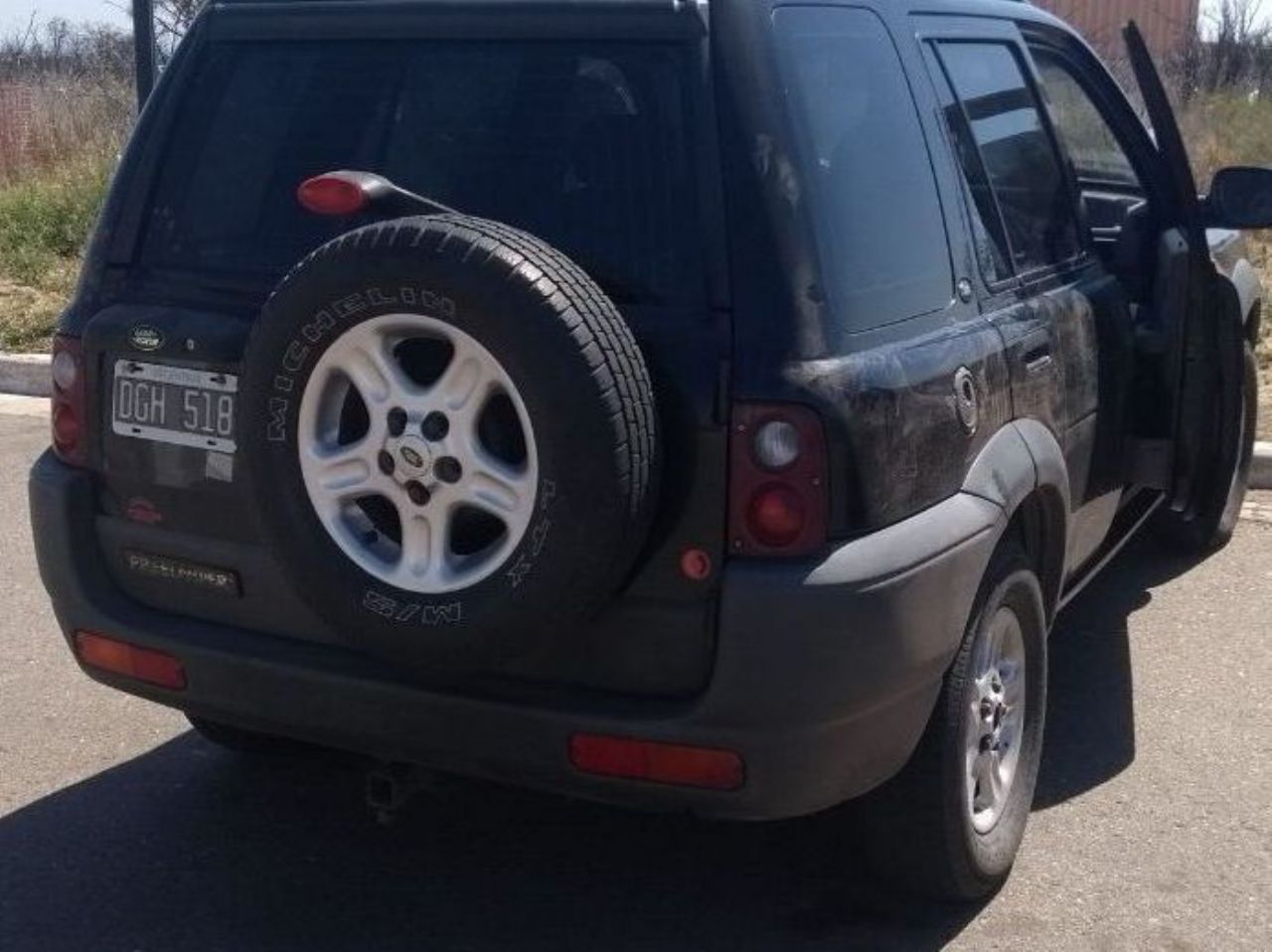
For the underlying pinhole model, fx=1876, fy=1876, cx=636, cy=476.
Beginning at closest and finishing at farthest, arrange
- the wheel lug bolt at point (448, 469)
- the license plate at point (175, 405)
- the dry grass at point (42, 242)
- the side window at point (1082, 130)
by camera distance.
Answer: the wheel lug bolt at point (448, 469)
the license plate at point (175, 405)
the side window at point (1082, 130)
the dry grass at point (42, 242)

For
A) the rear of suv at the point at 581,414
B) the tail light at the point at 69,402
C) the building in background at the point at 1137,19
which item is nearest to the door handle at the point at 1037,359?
the rear of suv at the point at 581,414

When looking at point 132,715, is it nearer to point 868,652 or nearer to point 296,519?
point 296,519

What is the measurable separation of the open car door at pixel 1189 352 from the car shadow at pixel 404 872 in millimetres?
782

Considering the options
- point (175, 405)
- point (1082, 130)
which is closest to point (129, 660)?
point (175, 405)

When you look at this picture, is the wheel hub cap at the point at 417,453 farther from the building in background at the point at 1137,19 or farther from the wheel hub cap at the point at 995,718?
the building in background at the point at 1137,19

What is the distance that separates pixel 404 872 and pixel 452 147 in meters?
1.61

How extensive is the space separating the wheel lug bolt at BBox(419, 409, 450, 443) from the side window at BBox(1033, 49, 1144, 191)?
2.24 metres

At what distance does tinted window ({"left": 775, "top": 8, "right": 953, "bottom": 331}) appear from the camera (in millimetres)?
3332

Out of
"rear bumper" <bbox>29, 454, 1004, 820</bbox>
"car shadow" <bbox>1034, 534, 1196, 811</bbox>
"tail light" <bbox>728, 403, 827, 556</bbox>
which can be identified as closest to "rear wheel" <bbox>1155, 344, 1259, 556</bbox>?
"car shadow" <bbox>1034, 534, 1196, 811</bbox>

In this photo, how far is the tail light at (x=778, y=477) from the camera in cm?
317

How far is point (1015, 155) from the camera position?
4410 mm

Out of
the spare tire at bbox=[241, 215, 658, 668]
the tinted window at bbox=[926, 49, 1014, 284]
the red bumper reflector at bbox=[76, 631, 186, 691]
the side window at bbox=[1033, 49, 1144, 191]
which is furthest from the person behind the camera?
the side window at bbox=[1033, 49, 1144, 191]

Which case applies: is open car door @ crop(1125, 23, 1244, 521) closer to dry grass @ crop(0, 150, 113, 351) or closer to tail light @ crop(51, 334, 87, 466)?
tail light @ crop(51, 334, 87, 466)

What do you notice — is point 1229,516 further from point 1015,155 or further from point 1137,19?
point 1137,19
